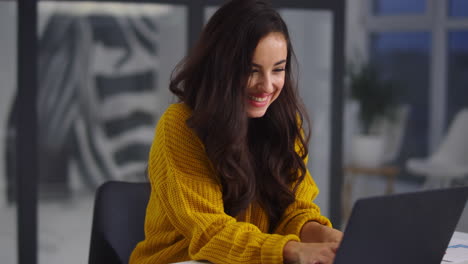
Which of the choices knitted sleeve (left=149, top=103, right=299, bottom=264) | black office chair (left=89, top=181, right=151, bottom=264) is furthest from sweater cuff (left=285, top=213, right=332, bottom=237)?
black office chair (left=89, top=181, right=151, bottom=264)

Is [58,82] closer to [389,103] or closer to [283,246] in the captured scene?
[283,246]

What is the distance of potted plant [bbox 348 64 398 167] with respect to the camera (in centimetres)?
603

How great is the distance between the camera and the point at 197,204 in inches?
66.7

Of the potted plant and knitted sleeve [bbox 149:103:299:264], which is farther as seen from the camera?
the potted plant

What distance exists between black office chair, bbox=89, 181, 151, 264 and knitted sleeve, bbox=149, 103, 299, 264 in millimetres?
321

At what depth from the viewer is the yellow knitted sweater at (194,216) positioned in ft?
5.22

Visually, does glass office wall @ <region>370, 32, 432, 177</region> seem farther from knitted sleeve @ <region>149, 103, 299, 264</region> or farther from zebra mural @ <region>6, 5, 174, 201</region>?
knitted sleeve @ <region>149, 103, 299, 264</region>

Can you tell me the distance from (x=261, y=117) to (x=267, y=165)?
0.14 meters

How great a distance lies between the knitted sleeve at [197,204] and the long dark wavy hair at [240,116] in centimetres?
5

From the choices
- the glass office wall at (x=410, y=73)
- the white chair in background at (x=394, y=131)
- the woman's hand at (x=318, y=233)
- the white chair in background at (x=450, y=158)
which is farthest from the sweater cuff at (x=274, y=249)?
the glass office wall at (x=410, y=73)

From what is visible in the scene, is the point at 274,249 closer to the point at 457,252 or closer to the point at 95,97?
the point at 457,252

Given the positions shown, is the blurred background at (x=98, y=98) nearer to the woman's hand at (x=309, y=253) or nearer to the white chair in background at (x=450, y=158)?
the white chair in background at (x=450, y=158)

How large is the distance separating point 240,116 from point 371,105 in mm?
4672

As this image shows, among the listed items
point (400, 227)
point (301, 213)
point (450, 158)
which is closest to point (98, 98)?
point (301, 213)
